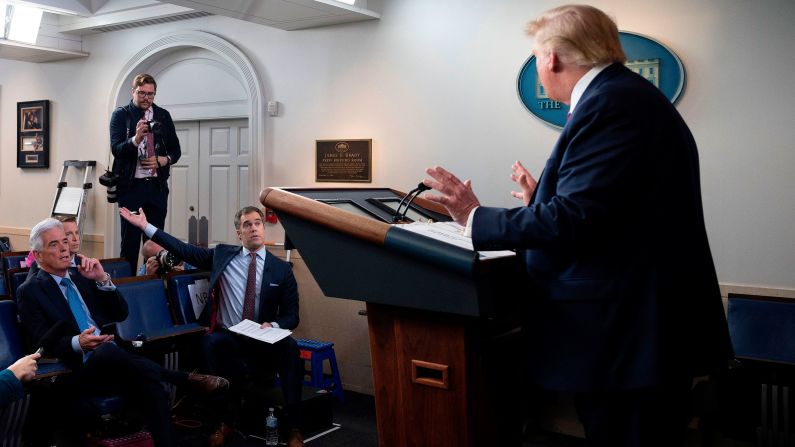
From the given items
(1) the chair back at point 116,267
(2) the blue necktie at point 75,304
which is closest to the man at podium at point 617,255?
(2) the blue necktie at point 75,304

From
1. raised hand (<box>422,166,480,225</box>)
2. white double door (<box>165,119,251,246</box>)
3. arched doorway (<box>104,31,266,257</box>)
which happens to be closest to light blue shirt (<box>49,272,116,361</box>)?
arched doorway (<box>104,31,266,257</box>)

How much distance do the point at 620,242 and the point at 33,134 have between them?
7.98m

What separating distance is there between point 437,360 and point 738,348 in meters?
2.70

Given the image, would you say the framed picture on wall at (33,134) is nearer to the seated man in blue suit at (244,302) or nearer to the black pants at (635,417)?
the seated man in blue suit at (244,302)

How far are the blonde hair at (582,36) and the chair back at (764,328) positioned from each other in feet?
8.77

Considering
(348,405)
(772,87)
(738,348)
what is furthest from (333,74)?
(738,348)

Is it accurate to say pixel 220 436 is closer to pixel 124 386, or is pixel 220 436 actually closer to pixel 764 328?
pixel 124 386

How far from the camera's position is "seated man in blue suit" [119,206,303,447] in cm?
441

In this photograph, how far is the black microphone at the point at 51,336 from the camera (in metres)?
3.56

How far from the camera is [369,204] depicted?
2.06 metres

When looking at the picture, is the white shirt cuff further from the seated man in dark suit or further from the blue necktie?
the blue necktie

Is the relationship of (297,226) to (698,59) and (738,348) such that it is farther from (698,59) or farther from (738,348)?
(698,59)

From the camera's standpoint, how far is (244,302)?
4652 millimetres

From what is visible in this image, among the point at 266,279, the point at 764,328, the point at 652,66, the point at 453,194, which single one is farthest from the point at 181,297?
the point at 453,194
